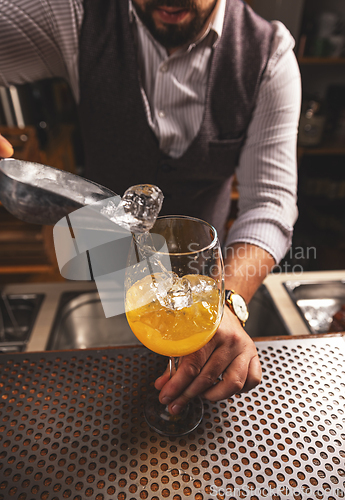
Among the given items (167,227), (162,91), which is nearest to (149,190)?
(167,227)

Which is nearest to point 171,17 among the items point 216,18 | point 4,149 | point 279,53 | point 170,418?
point 216,18

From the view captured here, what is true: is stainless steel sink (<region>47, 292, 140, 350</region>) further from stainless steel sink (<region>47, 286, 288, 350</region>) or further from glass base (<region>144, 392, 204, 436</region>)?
glass base (<region>144, 392, 204, 436</region>)

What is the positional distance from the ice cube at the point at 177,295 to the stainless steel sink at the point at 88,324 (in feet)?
2.59

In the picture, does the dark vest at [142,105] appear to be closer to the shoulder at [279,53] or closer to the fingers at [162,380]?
the shoulder at [279,53]

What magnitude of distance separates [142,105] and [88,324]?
2.86ft

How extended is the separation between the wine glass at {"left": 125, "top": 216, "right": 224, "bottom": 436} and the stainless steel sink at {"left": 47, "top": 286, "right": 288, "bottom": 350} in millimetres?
736

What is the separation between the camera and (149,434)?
0.70 m

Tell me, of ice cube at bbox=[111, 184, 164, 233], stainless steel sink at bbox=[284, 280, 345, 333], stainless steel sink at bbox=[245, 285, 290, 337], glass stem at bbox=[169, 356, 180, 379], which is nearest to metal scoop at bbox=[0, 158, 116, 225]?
ice cube at bbox=[111, 184, 164, 233]

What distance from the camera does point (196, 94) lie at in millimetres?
1375

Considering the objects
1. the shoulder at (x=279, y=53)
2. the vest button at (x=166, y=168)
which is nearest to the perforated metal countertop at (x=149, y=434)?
the vest button at (x=166, y=168)

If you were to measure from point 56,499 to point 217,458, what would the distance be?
0.28m

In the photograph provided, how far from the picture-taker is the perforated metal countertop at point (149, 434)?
0.61 m

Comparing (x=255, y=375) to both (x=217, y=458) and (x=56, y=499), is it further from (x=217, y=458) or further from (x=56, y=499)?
(x=56, y=499)

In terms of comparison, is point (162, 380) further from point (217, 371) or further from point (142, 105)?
point (142, 105)
